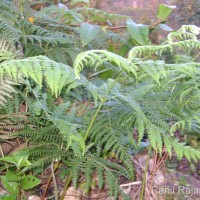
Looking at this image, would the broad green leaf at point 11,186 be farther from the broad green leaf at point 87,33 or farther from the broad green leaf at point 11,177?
the broad green leaf at point 87,33

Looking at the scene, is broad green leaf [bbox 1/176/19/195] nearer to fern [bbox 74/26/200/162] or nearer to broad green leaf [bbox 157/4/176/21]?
fern [bbox 74/26/200/162]

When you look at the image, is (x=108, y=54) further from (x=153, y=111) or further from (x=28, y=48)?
(x=28, y=48)

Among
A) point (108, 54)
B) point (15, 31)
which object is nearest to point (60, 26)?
point (15, 31)

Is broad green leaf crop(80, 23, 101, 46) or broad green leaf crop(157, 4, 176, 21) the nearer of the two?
broad green leaf crop(80, 23, 101, 46)

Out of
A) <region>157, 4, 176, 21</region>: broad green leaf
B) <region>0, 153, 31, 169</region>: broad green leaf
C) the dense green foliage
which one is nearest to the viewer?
the dense green foliage

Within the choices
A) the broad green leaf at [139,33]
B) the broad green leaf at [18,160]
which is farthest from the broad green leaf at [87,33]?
the broad green leaf at [18,160]

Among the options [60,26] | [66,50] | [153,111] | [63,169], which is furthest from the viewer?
[60,26]

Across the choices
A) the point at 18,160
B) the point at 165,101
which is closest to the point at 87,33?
the point at 165,101

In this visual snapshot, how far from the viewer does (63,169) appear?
1.61m

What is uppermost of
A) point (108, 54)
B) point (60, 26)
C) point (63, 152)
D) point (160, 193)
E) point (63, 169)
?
Result: point (108, 54)

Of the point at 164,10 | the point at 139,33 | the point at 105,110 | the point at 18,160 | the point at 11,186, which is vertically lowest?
the point at 11,186

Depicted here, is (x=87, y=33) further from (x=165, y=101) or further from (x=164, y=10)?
(x=165, y=101)

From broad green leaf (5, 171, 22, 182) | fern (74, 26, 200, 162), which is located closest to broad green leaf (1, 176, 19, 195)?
broad green leaf (5, 171, 22, 182)

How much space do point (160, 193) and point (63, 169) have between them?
0.54 meters
